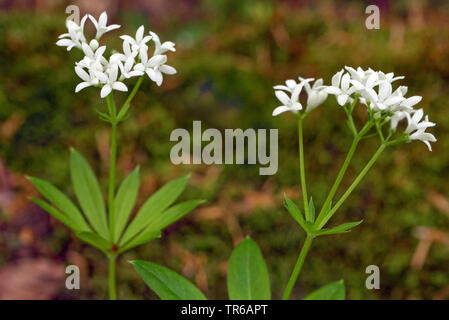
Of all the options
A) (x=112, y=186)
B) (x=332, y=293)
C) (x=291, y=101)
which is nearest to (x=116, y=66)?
(x=112, y=186)

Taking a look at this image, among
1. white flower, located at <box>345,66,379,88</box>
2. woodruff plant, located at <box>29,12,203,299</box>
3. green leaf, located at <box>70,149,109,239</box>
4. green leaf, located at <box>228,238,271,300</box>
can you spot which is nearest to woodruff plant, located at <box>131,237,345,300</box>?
green leaf, located at <box>228,238,271,300</box>

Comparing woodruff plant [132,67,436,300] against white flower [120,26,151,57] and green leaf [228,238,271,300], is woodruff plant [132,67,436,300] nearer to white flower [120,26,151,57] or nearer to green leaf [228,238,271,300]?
green leaf [228,238,271,300]

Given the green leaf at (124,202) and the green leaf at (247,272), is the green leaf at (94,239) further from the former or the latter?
the green leaf at (247,272)

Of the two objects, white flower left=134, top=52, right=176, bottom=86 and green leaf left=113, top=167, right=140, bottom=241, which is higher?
white flower left=134, top=52, right=176, bottom=86

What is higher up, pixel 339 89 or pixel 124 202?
pixel 339 89

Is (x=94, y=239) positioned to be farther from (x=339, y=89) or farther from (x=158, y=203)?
(x=339, y=89)
